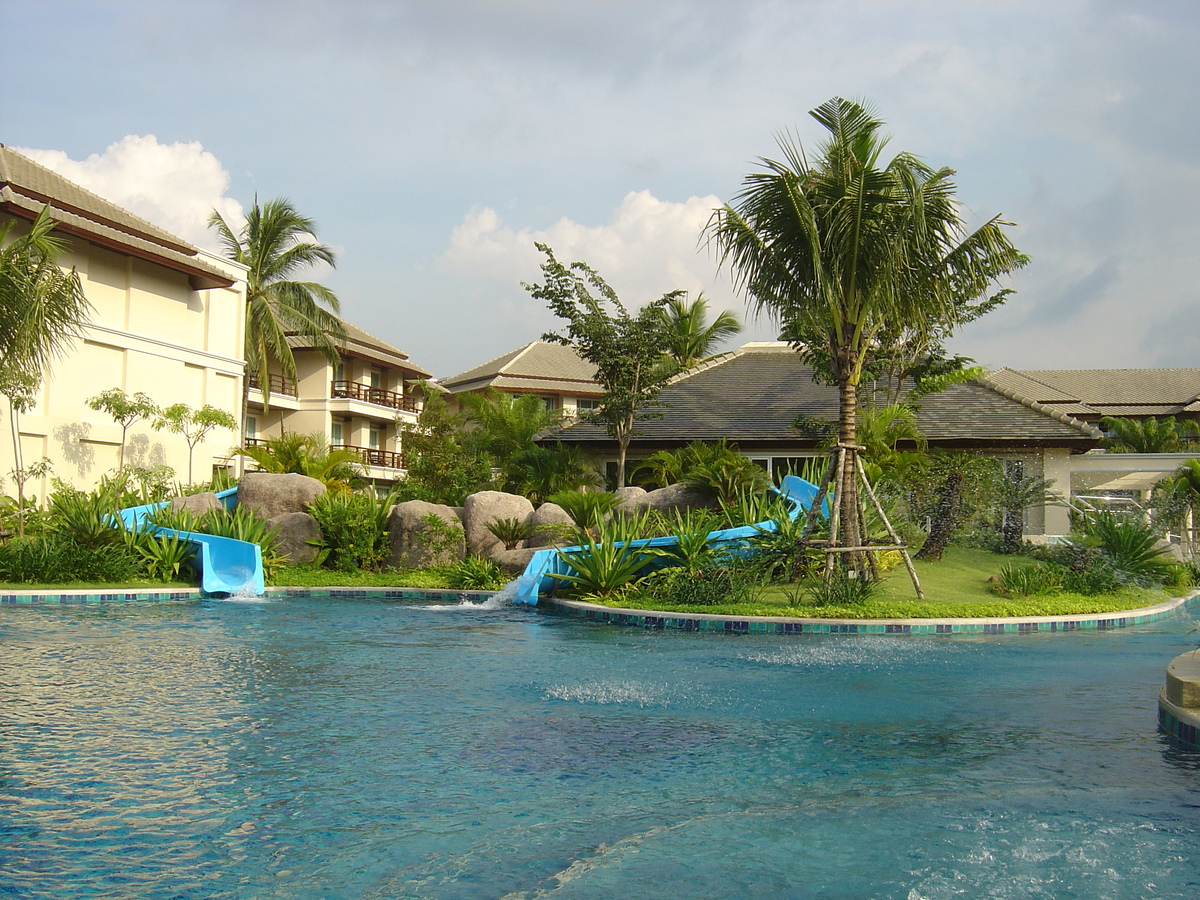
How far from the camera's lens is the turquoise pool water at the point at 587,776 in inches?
166

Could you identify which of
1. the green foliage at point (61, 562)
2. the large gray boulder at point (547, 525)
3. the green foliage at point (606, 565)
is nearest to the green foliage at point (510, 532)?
the large gray boulder at point (547, 525)

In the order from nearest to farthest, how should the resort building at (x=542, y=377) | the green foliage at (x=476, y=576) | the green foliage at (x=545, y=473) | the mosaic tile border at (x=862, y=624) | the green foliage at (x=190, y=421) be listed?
1. the mosaic tile border at (x=862, y=624)
2. the green foliage at (x=476, y=576)
3. the green foliage at (x=545, y=473)
4. the green foliage at (x=190, y=421)
5. the resort building at (x=542, y=377)

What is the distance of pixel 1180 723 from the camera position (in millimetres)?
6277

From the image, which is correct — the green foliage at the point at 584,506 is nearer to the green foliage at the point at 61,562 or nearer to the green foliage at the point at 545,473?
the green foliage at the point at 545,473

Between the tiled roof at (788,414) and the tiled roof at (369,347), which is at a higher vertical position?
the tiled roof at (369,347)

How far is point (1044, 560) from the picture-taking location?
1655 cm

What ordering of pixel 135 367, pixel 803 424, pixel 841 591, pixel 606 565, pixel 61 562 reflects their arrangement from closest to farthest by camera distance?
1. pixel 841 591
2. pixel 606 565
3. pixel 61 562
4. pixel 803 424
5. pixel 135 367

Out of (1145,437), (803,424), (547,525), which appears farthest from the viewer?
(1145,437)

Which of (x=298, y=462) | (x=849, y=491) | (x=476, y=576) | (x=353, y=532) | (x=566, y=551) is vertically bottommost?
(x=476, y=576)

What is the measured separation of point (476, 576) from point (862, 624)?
266 inches

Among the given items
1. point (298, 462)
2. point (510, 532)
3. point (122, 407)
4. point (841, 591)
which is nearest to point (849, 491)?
point (841, 591)

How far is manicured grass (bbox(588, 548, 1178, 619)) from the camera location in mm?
11961

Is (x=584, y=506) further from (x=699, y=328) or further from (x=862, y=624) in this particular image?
(x=699, y=328)

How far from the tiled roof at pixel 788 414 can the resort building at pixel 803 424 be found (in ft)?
0.08
